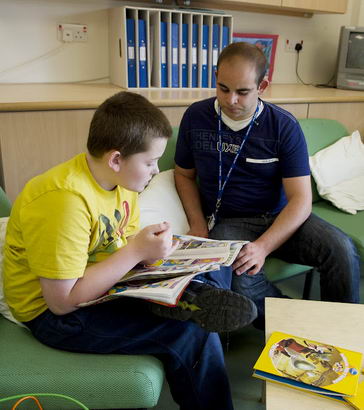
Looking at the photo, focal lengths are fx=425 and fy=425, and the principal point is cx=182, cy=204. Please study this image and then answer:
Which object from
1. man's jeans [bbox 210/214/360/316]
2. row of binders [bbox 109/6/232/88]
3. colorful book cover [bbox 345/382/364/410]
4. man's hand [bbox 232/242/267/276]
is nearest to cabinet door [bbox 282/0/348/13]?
row of binders [bbox 109/6/232/88]

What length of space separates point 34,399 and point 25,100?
1205 millimetres

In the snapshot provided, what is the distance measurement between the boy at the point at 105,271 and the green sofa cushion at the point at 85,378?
38 millimetres

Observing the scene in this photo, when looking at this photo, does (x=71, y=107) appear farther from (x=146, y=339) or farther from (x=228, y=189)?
(x=146, y=339)

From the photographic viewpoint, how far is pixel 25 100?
1741mm

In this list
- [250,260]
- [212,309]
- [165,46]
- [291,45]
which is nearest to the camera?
[212,309]

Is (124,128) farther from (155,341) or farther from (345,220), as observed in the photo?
(345,220)

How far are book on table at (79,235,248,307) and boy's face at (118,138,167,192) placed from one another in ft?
0.74

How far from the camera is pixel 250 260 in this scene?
148cm

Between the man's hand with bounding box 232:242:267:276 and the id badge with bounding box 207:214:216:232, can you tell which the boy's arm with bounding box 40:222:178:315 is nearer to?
the man's hand with bounding box 232:242:267:276

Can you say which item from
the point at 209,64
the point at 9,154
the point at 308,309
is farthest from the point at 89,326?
the point at 209,64

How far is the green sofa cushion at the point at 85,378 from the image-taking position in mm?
973

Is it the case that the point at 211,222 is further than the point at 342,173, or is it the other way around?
the point at 342,173

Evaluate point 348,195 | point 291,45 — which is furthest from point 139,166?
point 291,45

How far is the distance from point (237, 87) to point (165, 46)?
35.5 inches
